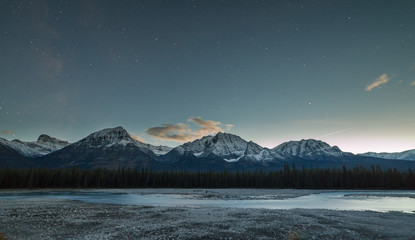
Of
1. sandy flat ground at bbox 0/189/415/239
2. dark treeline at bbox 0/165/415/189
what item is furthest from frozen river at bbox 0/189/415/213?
dark treeline at bbox 0/165/415/189

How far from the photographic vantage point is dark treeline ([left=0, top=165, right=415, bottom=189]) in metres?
136

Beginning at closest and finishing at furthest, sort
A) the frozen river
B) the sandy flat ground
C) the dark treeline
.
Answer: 1. the sandy flat ground
2. the frozen river
3. the dark treeline

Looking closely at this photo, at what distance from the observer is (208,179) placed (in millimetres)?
182375

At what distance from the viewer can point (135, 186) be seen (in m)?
170

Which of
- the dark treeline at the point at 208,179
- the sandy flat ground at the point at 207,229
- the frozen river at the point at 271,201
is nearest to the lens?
the sandy flat ground at the point at 207,229

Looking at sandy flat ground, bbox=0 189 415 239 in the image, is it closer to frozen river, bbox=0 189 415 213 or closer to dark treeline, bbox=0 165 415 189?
frozen river, bbox=0 189 415 213

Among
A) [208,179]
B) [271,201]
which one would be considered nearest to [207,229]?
[271,201]

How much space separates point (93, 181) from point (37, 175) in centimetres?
3209

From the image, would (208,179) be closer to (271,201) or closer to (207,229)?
(271,201)

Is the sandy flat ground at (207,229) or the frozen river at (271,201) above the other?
the sandy flat ground at (207,229)

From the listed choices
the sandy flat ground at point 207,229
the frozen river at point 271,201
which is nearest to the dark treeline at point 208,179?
the frozen river at point 271,201

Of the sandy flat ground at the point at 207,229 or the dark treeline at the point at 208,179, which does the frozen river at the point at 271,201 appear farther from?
the dark treeline at the point at 208,179

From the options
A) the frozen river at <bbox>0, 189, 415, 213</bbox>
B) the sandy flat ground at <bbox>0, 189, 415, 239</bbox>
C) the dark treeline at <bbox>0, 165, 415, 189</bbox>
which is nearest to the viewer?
the sandy flat ground at <bbox>0, 189, 415, 239</bbox>

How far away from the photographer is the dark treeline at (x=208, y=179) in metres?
136
